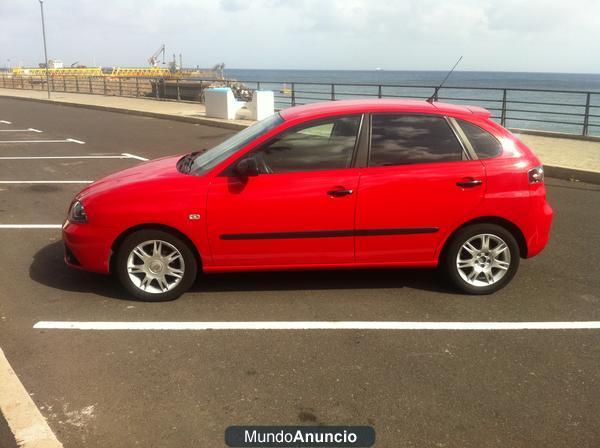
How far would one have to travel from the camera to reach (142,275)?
4.57 meters

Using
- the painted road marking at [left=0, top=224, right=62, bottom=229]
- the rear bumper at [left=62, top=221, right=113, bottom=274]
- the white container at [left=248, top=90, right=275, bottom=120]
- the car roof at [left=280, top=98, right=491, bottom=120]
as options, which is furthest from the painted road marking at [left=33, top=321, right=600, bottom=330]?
→ the white container at [left=248, top=90, right=275, bottom=120]

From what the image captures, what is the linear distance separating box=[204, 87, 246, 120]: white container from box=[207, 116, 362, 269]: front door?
13.8 metres

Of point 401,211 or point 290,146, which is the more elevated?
point 290,146

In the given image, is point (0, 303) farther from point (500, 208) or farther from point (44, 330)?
point (500, 208)

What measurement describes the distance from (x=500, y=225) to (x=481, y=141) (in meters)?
0.70

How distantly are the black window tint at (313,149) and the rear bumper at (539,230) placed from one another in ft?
5.29

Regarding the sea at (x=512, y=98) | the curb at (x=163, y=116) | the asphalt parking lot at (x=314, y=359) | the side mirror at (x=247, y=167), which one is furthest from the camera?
the curb at (x=163, y=116)

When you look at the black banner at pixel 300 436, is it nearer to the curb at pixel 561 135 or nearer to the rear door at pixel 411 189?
the rear door at pixel 411 189

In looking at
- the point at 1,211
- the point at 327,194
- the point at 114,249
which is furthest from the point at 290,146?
the point at 1,211

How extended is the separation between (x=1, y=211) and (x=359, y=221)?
5233mm

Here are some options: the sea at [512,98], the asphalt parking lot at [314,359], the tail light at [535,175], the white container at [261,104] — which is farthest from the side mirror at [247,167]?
the white container at [261,104]

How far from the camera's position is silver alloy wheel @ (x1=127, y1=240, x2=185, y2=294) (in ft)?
14.8

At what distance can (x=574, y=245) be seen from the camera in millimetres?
6039

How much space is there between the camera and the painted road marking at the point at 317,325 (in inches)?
163
